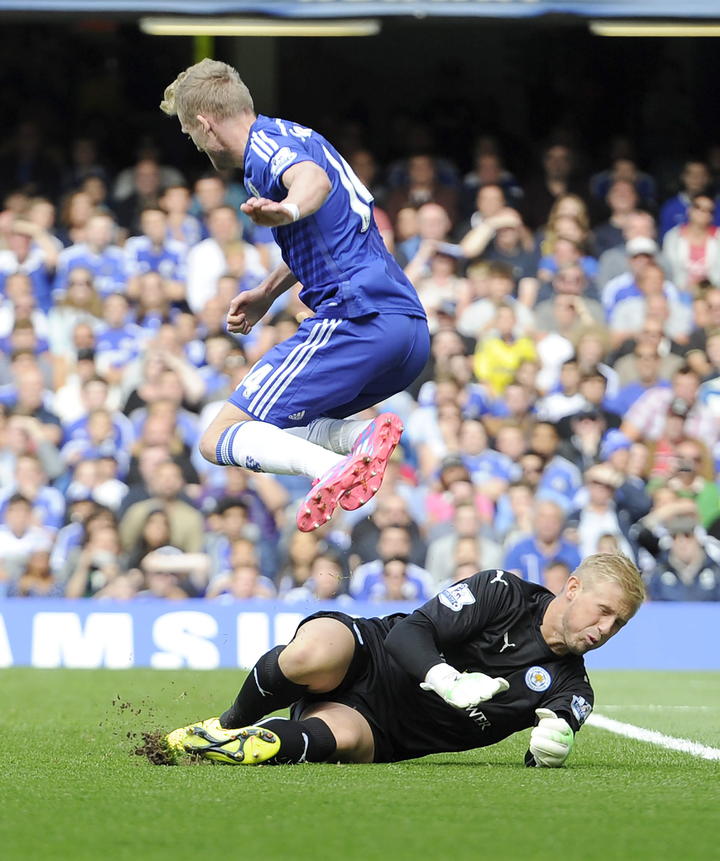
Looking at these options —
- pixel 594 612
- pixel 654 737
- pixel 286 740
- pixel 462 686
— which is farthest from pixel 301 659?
pixel 654 737

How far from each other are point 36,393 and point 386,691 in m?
8.06

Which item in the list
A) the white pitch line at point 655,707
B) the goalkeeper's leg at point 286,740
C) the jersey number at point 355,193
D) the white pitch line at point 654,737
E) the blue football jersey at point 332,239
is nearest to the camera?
the goalkeeper's leg at point 286,740

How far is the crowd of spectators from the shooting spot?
37.9ft

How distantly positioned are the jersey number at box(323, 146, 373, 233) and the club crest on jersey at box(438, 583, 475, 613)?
4.44 feet

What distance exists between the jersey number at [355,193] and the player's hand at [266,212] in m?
0.64

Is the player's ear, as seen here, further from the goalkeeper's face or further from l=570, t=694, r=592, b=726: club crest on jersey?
l=570, t=694, r=592, b=726: club crest on jersey

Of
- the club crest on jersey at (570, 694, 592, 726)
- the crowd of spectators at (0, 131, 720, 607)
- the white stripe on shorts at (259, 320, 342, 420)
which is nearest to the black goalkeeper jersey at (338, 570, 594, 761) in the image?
the club crest on jersey at (570, 694, 592, 726)

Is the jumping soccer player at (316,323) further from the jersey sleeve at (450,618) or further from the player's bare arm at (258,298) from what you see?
the jersey sleeve at (450,618)

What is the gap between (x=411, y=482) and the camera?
12.1m

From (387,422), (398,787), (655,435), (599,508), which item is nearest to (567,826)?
(398,787)

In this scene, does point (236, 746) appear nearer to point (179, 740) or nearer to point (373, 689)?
point (179, 740)

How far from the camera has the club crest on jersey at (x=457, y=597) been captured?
5.07 m

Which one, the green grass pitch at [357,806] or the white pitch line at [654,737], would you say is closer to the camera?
the green grass pitch at [357,806]

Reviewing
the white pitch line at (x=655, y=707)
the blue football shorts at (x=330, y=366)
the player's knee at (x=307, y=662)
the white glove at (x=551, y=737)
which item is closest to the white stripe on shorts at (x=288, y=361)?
the blue football shorts at (x=330, y=366)
